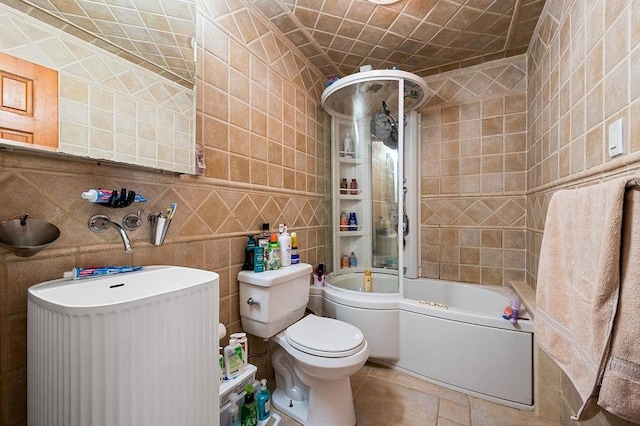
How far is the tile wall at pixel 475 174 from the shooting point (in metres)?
2.04

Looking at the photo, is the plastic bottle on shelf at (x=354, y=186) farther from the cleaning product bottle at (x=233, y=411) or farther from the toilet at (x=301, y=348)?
the cleaning product bottle at (x=233, y=411)

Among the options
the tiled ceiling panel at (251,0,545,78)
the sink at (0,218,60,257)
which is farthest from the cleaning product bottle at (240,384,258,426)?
the tiled ceiling panel at (251,0,545,78)

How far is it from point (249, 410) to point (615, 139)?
1726mm

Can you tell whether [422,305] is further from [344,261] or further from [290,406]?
[290,406]

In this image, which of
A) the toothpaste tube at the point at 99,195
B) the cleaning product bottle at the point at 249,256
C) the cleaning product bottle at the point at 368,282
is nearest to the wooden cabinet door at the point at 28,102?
the toothpaste tube at the point at 99,195

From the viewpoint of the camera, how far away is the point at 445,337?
61.7 inches

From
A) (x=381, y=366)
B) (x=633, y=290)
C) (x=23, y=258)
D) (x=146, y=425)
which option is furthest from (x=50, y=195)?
(x=381, y=366)

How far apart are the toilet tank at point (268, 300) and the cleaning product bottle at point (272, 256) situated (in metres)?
0.04

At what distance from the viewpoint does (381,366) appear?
5.90ft

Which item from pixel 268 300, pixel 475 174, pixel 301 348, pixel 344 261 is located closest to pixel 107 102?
pixel 268 300

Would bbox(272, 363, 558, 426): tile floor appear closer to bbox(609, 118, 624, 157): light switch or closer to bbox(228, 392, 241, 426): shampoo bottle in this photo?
bbox(228, 392, 241, 426): shampoo bottle

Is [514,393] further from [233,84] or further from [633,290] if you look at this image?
[233,84]

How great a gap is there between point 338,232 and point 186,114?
140 cm

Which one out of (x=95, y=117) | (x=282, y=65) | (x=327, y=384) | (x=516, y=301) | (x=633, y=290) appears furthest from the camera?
(x=282, y=65)
